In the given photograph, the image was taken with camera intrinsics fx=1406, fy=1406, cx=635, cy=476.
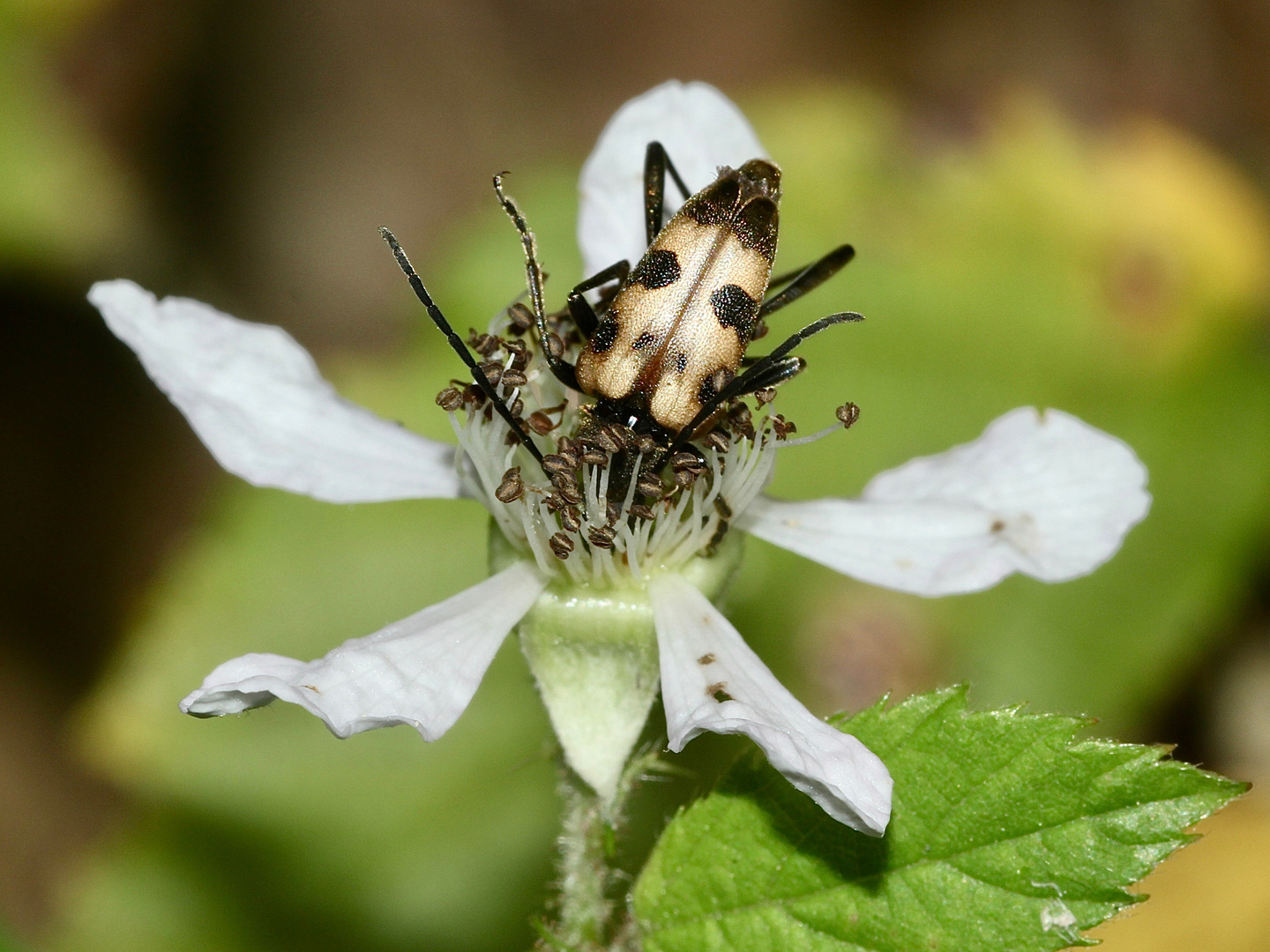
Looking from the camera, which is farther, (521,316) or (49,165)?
(49,165)

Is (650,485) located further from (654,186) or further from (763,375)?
(654,186)

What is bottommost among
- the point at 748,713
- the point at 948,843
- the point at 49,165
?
the point at 948,843

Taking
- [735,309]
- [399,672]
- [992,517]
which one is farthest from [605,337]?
[992,517]

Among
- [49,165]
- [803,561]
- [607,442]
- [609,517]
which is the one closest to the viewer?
[607,442]

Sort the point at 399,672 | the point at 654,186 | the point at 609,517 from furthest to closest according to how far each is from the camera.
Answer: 1. the point at 654,186
2. the point at 609,517
3. the point at 399,672

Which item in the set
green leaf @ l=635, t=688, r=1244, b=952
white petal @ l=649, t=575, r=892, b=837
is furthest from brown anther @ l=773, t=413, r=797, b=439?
green leaf @ l=635, t=688, r=1244, b=952

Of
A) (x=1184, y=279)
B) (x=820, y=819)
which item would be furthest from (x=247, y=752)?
(x=1184, y=279)

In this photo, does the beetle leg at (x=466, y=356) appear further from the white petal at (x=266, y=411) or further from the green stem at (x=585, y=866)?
the green stem at (x=585, y=866)

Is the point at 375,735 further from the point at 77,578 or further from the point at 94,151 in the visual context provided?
the point at 94,151
